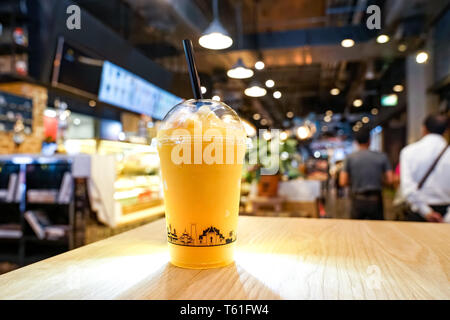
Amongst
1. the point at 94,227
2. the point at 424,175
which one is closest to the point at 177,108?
the point at 424,175

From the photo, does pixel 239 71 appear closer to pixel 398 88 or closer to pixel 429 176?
pixel 429 176

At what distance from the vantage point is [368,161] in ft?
13.4

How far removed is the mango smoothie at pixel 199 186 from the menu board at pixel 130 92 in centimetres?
454

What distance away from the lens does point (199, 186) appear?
64 centimetres

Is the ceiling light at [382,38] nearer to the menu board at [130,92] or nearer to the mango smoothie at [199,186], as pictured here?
the menu board at [130,92]

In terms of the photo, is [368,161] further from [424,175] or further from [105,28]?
[105,28]

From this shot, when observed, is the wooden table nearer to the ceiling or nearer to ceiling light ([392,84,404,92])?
the ceiling

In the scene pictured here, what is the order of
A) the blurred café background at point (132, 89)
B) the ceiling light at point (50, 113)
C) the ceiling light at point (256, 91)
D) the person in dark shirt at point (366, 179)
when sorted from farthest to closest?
the ceiling light at point (50, 113) → the person in dark shirt at point (366, 179) → the blurred café background at point (132, 89) → the ceiling light at point (256, 91)

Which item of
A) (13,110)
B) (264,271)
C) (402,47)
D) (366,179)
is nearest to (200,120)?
(264,271)

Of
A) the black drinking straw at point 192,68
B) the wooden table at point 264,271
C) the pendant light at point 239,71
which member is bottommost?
the wooden table at point 264,271

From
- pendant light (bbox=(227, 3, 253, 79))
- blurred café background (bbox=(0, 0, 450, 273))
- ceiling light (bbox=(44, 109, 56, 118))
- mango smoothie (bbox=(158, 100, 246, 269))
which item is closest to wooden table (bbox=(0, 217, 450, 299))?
mango smoothie (bbox=(158, 100, 246, 269))

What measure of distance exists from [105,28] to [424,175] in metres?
4.74

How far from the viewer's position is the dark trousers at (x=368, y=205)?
4.09 meters

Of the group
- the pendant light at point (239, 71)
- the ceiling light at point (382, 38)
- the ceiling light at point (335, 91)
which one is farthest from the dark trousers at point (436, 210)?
the ceiling light at point (335, 91)
